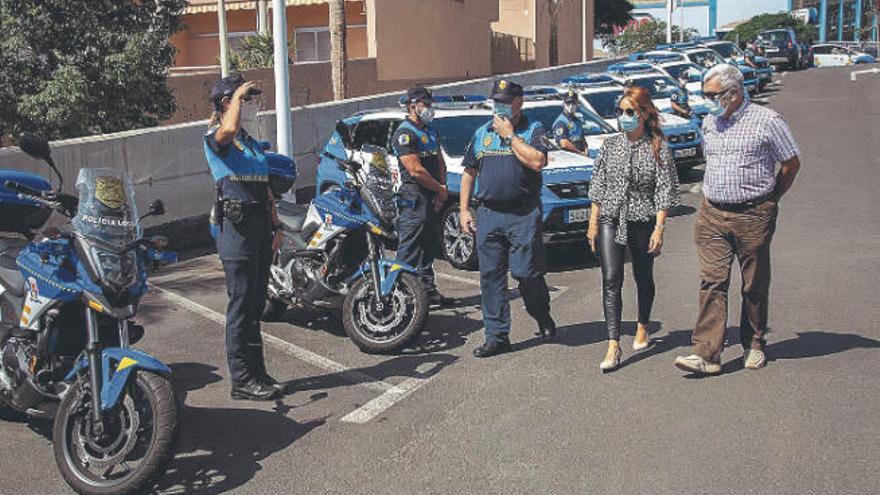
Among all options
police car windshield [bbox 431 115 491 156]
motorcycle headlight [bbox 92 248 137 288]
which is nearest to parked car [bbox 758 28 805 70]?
police car windshield [bbox 431 115 491 156]

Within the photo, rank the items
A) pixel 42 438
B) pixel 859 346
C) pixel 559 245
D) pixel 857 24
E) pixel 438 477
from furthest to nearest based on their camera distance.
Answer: pixel 857 24 < pixel 559 245 < pixel 859 346 < pixel 42 438 < pixel 438 477

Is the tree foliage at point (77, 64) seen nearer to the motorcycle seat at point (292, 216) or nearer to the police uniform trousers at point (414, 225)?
the motorcycle seat at point (292, 216)

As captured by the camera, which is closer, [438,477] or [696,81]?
[438,477]

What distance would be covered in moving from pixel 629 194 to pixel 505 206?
0.91 meters

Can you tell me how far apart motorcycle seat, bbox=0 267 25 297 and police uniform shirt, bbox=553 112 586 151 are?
285 inches

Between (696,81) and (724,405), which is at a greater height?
(696,81)

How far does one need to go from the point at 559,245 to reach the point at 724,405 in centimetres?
542

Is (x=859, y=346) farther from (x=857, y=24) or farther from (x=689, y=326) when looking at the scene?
(x=857, y=24)

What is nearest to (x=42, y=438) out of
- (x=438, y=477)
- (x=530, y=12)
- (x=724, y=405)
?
(x=438, y=477)

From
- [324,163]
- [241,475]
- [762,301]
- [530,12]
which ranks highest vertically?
[530,12]

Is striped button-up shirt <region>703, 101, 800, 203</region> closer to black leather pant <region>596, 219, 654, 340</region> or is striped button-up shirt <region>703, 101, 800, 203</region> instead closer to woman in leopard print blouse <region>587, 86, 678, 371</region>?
woman in leopard print blouse <region>587, 86, 678, 371</region>

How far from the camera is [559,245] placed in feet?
37.5

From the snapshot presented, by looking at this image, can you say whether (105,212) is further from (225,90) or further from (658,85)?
(658,85)

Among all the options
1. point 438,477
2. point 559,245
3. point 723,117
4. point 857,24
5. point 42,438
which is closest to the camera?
point 438,477
